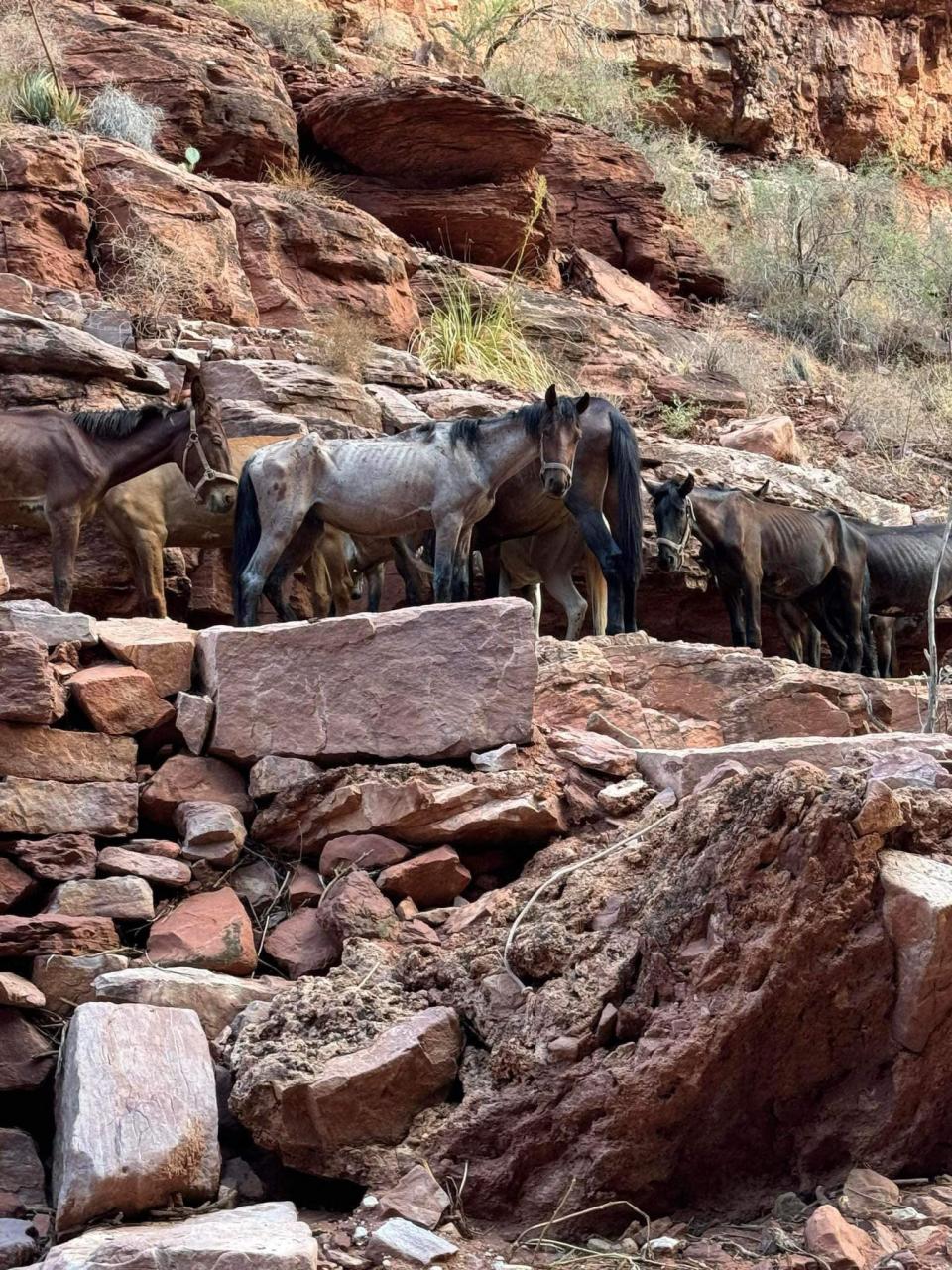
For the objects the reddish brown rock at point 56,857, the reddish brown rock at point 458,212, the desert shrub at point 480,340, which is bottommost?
the desert shrub at point 480,340

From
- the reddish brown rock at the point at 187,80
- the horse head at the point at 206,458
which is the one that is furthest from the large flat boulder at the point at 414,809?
the reddish brown rock at the point at 187,80

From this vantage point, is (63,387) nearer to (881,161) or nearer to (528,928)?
(528,928)

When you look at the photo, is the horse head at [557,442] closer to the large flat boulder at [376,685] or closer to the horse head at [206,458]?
the horse head at [206,458]

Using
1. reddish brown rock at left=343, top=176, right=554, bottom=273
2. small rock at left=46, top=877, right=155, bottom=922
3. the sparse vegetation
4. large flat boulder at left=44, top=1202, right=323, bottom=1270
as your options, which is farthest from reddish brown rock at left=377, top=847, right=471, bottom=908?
reddish brown rock at left=343, top=176, right=554, bottom=273

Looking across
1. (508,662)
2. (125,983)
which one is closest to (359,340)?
(508,662)

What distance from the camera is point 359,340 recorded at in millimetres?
15438

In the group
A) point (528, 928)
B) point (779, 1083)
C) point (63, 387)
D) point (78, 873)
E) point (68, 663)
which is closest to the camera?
point (779, 1083)

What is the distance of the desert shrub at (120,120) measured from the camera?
59.8 feet

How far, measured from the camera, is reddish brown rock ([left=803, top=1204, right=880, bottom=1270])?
405cm

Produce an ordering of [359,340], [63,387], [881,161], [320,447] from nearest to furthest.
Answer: [320,447] → [63,387] → [359,340] → [881,161]

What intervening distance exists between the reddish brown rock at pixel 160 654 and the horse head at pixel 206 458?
4284 mm

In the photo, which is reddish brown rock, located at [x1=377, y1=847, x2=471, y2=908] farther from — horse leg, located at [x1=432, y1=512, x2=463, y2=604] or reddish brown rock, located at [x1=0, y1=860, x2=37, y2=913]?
horse leg, located at [x1=432, y1=512, x2=463, y2=604]

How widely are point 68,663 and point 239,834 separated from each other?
42.3 inches

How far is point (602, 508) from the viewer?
11125mm
